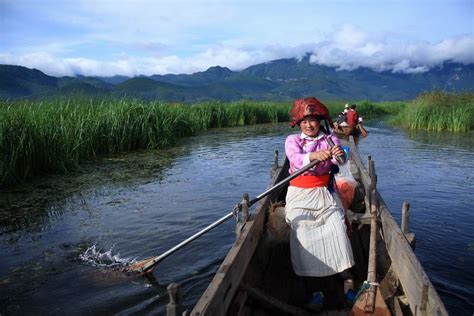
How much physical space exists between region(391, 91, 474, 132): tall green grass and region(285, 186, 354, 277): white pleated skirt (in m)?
16.0

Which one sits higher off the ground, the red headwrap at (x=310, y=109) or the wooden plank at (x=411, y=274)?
the red headwrap at (x=310, y=109)

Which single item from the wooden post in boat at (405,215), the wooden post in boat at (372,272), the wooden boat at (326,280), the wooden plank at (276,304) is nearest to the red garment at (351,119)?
the wooden boat at (326,280)

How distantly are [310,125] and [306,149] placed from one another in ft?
0.79

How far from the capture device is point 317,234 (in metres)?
3.42

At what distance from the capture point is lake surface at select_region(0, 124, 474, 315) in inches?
159

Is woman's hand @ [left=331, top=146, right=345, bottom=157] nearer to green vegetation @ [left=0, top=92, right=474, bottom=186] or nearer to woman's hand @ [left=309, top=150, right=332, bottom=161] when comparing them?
woman's hand @ [left=309, top=150, right=332, bottom=161]

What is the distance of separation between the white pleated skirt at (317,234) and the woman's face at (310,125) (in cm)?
54

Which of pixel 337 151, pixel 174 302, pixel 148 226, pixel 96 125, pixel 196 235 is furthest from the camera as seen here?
pixel 96 125

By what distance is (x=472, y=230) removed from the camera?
5703mm

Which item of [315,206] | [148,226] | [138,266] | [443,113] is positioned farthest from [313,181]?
[443,113]

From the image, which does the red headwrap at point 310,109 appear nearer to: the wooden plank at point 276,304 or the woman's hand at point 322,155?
the woman's hand at point 322,155

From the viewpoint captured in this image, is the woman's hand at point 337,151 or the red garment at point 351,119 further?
the red garment at point 351,119

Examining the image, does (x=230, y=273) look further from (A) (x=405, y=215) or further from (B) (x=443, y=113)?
(B) (x=443, y=113)

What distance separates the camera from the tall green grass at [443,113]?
17.2m
